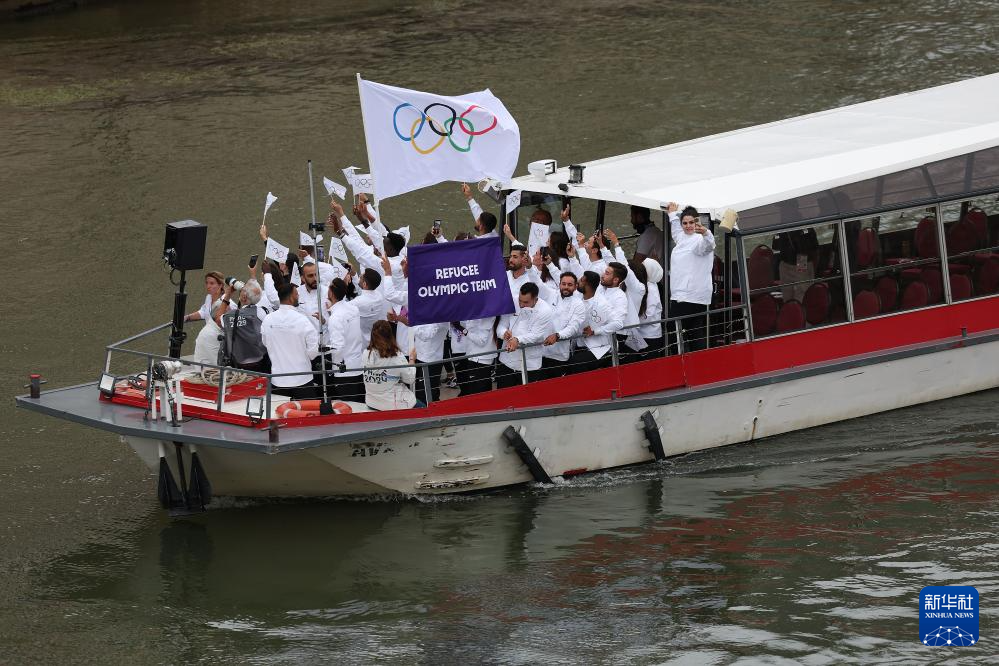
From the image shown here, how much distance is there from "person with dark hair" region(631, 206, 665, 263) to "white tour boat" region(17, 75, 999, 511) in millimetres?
322

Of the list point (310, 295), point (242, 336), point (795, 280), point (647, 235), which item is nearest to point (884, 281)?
point (795, 280)

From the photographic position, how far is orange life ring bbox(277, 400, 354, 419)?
41.1ft

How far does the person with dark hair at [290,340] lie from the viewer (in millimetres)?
12781

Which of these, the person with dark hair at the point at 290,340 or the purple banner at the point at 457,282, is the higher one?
the purple banner at the point at 457,282

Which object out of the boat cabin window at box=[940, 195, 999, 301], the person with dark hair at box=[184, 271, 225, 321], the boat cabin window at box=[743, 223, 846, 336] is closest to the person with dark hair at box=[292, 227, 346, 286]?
the person with dark hair at box=[184, 271, 225, 321]

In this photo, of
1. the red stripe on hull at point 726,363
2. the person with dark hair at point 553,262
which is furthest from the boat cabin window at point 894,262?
the person with dark hair at point 553,262

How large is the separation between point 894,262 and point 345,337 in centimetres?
563

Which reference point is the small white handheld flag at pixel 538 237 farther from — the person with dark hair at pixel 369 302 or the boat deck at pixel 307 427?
the boat deck at pixel 307 427

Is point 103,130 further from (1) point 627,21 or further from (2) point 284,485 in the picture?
(2) point 284,485

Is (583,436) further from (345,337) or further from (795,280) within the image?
(795,280)

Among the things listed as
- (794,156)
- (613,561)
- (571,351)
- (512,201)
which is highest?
(794,156)

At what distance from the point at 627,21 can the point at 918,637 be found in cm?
2309

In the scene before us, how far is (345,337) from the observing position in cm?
1326

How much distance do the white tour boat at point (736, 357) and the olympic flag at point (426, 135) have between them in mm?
937
